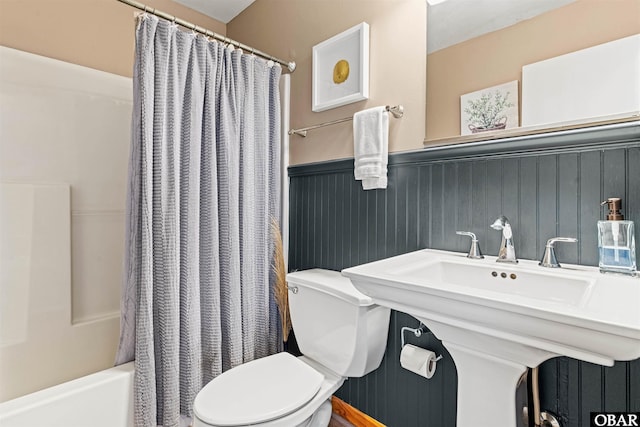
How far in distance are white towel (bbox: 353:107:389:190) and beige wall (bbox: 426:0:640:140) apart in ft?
0.61

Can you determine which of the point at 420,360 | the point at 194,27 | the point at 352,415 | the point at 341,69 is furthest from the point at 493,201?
the point at 194,27

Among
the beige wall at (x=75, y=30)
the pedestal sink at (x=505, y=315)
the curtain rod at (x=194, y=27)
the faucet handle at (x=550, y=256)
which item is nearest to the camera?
the pedestal sink at (x=505, y=315)

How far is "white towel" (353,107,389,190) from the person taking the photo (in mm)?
1372

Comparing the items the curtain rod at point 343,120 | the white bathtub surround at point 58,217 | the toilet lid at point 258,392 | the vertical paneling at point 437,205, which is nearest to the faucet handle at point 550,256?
the vertical paneling at point 437,205

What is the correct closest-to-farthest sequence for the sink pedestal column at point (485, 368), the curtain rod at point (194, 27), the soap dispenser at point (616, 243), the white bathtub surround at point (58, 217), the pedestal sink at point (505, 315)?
the pedestal sink at point (505, 315)
the sink pedestal column at point (485, 368)
the soap dispenser at point (616, 243)
the curtain rod at point (194, 27)
the white bathtub surround at point (58, 217)

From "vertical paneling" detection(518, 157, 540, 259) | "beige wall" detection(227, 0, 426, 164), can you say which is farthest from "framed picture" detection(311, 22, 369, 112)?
"vertical paneling" detection(518, 157, 540, 259)

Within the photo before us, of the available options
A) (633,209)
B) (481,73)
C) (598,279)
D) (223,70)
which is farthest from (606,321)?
(223,70)

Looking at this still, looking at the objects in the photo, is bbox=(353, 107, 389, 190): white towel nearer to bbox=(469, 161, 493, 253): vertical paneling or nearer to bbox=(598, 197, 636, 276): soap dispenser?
bbox=(469, 161, 493, 253): vertical paneling

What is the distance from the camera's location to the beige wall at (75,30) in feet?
5.10

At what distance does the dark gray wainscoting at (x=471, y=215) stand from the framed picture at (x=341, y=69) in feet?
1.10

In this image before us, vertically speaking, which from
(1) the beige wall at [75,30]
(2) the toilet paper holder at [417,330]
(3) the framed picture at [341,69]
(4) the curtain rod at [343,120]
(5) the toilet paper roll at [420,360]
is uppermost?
(1) the beige wall at [75,30]

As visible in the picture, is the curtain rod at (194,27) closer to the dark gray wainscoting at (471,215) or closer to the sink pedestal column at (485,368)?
the dark gray wainscoting at (471,215)

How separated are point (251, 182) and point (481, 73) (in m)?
1.09

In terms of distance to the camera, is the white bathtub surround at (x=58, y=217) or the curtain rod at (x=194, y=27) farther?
the white bathtub surround at (x=58, y=217)
